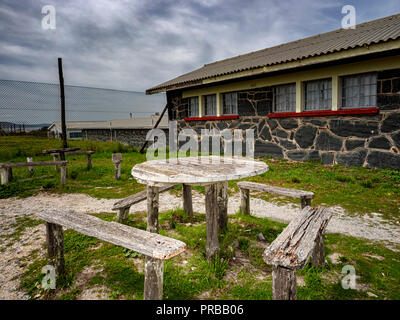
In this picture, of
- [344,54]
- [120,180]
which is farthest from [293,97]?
[120,180]

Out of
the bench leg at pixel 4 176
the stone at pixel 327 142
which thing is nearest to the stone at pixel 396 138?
the stone at pixel 327 142

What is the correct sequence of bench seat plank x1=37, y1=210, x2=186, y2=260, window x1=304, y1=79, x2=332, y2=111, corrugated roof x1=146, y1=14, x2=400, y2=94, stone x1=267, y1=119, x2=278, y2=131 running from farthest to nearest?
stone x1=267, y1=119, x2=278, y2=131 → window x1=304, y1=79, x2=332, y2=111 → corrugated roof x1=146, y1=14, x2=400, y2=94 → bench seat plank x1=37, y1=210, x2=186, y2=260

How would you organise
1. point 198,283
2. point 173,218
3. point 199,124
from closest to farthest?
point 198,283 < point 173,218 < point 199,124

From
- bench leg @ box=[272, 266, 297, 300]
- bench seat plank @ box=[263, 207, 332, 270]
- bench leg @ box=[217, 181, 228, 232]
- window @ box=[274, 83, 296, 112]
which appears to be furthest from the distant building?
bench leg @ box=[272, 266, 297, 300]

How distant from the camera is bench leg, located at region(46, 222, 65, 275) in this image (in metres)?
2.46

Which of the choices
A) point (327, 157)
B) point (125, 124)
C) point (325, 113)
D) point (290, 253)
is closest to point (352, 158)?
point (327, 157)

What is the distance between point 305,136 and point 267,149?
130 centimetres

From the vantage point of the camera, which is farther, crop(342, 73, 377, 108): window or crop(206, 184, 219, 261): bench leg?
crop(342, 73, 377, 108): window

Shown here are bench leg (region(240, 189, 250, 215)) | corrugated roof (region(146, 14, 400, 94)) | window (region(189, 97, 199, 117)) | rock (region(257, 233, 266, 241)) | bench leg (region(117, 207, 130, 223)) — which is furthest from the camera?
window (region(189, 97, 199, 117))

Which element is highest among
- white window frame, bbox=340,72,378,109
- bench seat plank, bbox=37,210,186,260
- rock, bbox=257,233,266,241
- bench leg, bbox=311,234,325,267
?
white window frame, bbox=340,72,378,109

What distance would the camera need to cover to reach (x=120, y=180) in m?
6.68

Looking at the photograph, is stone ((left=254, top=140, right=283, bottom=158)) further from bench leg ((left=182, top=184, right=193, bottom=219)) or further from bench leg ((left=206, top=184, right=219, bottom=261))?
bench leg ((left=206, top=184, right=219, bottom=261))
